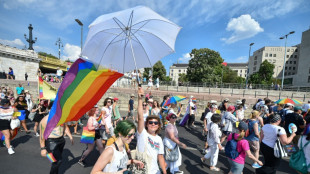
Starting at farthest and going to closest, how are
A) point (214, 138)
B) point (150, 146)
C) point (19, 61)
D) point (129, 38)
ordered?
point (19, 61) < point (214, 138) < point (129, 38) < point (150, 146)

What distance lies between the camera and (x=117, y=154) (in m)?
1.76

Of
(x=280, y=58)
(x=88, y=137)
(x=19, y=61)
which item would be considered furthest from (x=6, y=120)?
(x=280, y=58)

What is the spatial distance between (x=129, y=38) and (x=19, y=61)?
38.1 metres

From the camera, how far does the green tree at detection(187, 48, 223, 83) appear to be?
2928 cm

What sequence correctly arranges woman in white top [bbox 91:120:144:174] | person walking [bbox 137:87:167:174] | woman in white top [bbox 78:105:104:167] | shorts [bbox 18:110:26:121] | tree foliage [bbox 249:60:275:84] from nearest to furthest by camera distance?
woman in white top [bbox 91:120:144:174], person walking [bbox 137:87:167:174], woman in white top [bbox 78:105:104:167], shorts [bbox 18:110:26:121], tree foliage [bbox 249:60:275:84]

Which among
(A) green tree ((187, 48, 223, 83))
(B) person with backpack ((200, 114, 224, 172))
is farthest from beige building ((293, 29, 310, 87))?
(B) person with backpack ((200, 114, 224, 172))

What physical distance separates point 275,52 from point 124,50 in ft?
317

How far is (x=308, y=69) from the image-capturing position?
41.9 meters

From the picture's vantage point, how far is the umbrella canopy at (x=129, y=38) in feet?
7.68

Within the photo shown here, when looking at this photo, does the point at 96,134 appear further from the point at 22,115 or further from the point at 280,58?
the point at 280,58

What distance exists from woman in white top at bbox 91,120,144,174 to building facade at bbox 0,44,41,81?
121 feet

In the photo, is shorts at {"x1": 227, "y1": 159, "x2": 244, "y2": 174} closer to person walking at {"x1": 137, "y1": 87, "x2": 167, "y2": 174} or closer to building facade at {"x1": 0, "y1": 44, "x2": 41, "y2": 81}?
person walking at {"x1": 137, "y1": 87, "x2": 167, "y2": 174}

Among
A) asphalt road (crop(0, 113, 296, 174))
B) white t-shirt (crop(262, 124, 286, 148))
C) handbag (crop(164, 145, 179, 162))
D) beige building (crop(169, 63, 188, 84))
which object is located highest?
beige building (crop(169, 63, 188, 84))

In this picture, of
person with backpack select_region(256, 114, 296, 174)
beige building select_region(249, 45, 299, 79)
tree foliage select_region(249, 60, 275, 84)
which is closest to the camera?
person with backpack select_region(256, 114, 296, 174)
